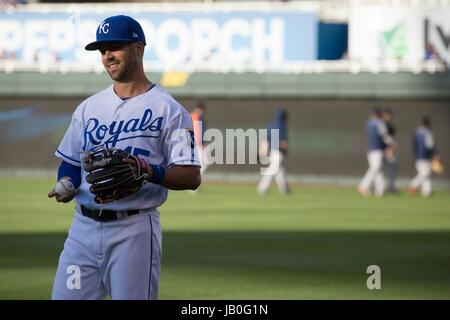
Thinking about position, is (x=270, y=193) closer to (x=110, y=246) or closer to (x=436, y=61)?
(x=436, y=61)

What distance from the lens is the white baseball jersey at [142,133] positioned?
6801 mm

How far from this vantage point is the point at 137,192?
677 cm

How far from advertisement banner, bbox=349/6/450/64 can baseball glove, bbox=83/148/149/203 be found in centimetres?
2837

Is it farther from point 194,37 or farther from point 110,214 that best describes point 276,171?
point 110,214

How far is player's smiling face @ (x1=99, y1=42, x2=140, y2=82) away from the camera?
679cm

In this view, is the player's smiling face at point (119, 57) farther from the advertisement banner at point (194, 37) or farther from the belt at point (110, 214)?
the advertisement banner at point (194, 37)

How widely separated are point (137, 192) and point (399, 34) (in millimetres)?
29388

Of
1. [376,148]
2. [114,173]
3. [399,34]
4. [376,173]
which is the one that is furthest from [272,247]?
[399,34]

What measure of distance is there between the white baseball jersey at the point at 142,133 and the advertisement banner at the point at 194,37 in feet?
92.8

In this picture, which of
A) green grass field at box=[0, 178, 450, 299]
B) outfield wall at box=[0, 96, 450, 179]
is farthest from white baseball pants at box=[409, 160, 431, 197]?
outfield wall at box=[0, 96, 450, 179]

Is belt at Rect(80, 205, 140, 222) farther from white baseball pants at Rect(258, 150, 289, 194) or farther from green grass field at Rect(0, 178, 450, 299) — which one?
white baseball pants at Rect(258, 150, 289, 194)

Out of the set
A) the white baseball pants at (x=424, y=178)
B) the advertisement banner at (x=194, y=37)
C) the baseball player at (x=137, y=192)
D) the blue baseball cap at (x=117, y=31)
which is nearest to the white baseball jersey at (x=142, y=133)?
the baseball player at (x=137, y=192)

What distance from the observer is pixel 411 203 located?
85.7 feet
